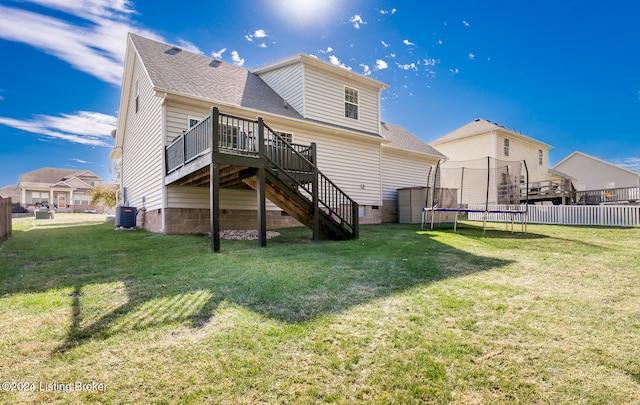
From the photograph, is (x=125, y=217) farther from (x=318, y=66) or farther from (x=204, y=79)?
(x=318, y=66)

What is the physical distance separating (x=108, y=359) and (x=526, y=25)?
66.5 feet

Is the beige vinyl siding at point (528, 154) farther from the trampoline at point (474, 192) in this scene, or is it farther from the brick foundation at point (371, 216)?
the brick foundation at point (371, 216)

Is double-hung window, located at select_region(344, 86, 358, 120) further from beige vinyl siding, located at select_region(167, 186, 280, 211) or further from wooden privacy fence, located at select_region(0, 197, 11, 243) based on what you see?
wooden privacy fence, located at select_region(0, 197, 11, 243)

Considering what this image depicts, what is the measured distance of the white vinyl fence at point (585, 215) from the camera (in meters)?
11.7

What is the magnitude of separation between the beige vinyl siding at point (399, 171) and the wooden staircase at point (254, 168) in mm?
6858

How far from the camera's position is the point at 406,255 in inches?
237

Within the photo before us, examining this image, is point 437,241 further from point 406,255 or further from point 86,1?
point 86,1

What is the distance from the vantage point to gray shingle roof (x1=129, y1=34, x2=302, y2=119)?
10047 mm

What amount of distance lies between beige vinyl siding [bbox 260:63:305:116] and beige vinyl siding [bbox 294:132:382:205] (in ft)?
A: 5.24

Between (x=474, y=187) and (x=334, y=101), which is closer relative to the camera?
(x=334, y=101)

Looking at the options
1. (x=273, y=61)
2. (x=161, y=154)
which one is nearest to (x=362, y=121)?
(x=273, y=61)

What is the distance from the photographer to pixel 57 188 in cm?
4506

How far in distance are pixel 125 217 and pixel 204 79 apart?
5833 millimetres

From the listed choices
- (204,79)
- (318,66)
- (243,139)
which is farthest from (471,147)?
(243,139)
